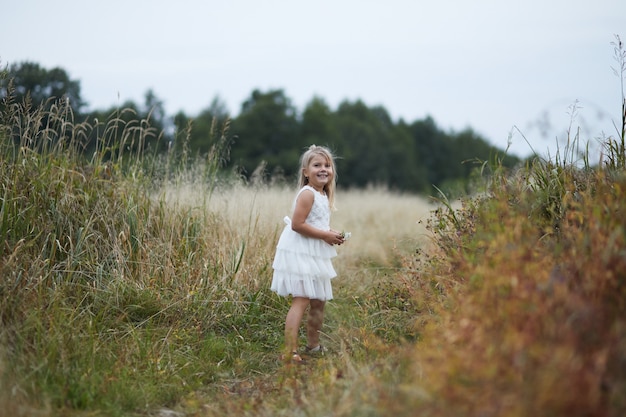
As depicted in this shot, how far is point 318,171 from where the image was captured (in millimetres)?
4086

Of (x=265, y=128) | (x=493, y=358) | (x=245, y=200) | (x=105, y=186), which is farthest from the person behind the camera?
(x=265, y=128)

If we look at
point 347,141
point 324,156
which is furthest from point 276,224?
point 347,141

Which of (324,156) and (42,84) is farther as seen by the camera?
(42,84)

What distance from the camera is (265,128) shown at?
3466cm

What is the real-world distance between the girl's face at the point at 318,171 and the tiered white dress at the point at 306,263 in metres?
0.13

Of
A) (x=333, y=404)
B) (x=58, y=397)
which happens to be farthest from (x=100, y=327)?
(x=333, y=404)

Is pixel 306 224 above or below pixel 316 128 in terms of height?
below

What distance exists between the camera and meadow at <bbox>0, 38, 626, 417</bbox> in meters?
1.99

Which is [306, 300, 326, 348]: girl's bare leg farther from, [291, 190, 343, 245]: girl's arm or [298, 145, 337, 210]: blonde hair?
[298, 145, 337, 210]: blonde hair

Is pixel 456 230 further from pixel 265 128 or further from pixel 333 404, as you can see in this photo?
pixel 265 128

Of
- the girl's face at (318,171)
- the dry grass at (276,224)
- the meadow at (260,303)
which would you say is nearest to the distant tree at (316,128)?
the dry grass at (276,224)

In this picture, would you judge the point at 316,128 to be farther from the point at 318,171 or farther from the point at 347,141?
the point at 318,171

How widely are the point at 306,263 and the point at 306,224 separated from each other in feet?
0.89

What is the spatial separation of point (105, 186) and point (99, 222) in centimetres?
43
